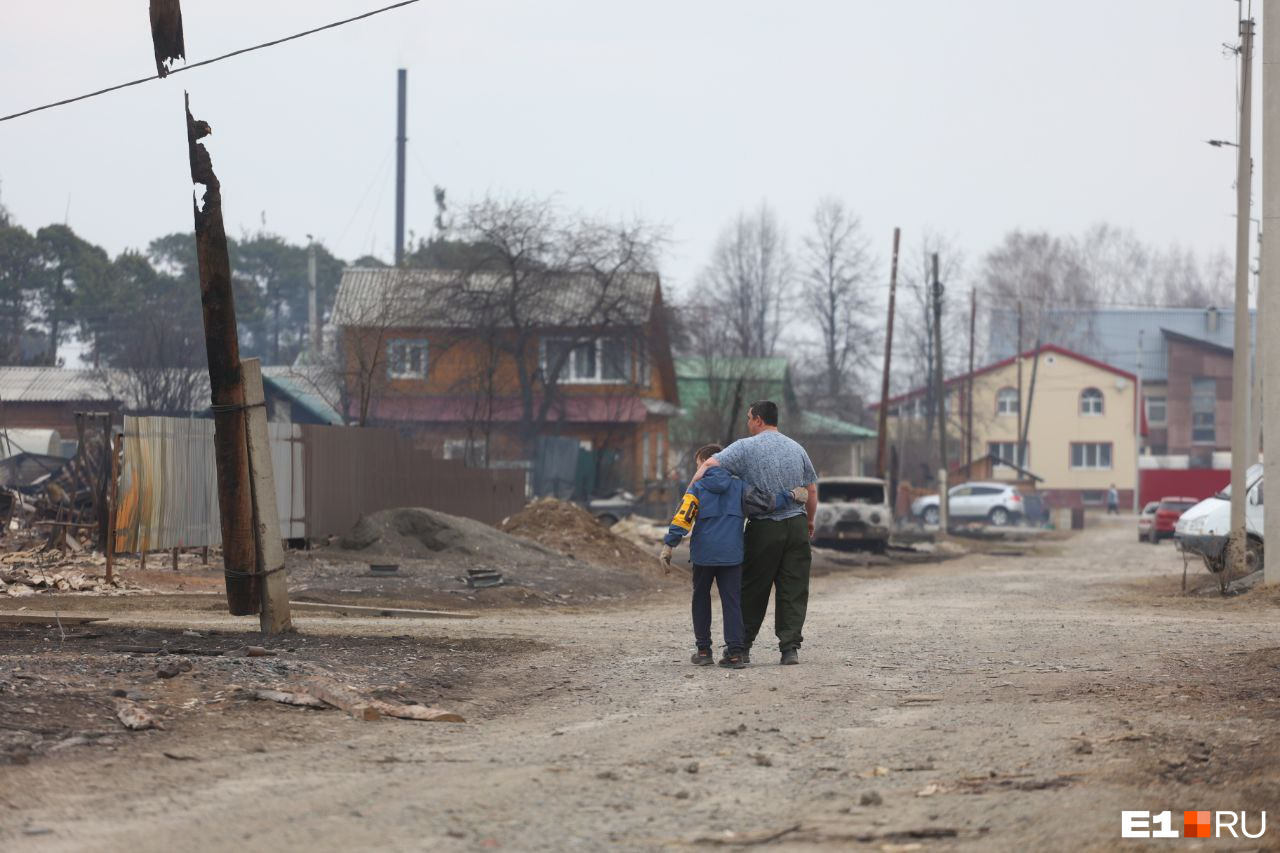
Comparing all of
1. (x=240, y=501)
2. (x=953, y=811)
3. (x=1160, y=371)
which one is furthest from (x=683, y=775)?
(x=1160, y=371)

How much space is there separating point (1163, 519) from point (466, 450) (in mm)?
20292

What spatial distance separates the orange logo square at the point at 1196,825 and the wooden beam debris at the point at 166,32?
10.2 metres

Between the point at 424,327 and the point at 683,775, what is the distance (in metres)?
40.6

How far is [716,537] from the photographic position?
1158cm

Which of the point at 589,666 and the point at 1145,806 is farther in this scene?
the point at 589,666

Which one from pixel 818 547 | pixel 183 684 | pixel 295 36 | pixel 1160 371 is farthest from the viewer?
pixel 1160 371

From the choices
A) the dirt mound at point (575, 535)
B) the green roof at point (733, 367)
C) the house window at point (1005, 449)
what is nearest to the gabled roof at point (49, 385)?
the green roof at point (733, 367)

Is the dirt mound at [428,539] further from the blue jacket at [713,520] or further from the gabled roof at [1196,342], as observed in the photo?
the gabled roof at [1196,342]

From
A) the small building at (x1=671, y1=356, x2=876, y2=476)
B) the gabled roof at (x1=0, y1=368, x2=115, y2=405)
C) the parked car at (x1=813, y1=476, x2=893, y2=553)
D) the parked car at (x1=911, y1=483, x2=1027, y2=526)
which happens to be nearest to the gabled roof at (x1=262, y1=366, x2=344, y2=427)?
the gabled roof at (x1=0, y1=368, x2=115, y2=405)

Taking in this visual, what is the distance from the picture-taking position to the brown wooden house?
46.2 meters

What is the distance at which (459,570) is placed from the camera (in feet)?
73.8

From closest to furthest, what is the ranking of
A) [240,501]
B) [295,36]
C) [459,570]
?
[240,501] → [295,36] → [459,570]

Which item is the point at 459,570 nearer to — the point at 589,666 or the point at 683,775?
the point at 589,666

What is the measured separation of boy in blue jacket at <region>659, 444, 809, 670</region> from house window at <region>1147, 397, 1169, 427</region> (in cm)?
9085
